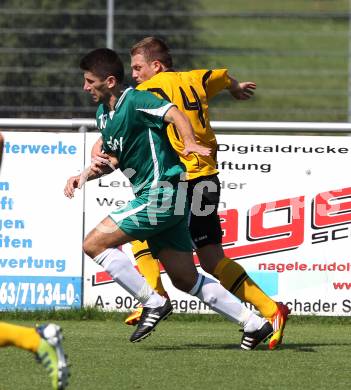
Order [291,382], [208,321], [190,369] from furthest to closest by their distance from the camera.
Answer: [208,321], [190,369], [291,382]

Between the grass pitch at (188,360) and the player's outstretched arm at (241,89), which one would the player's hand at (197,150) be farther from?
the player's outstretched arm at (241,89)

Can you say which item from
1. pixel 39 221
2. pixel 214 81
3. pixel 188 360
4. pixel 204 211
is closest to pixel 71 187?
pixel 204 211

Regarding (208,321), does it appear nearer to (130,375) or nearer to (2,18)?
(130,375)

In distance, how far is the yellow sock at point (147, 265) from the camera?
9148 mm

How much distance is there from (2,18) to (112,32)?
70.3 inches

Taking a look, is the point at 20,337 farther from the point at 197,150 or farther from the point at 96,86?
the point at 96,86

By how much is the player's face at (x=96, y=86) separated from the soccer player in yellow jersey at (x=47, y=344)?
6.75ft

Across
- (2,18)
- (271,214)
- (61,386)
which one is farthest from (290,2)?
(61,386)

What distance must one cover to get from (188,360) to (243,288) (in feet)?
2.83

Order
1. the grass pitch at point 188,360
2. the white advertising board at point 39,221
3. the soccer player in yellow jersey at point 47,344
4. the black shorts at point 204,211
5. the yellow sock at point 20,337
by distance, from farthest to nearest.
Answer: the white advertising board at point 39,221 → the black shorts at point 204,211 → the grass pitch at point 188,360 → the yellow sock at point 20,337 → the soccer player in yellow jersey at point 47,344

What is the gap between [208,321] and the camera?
10.1m

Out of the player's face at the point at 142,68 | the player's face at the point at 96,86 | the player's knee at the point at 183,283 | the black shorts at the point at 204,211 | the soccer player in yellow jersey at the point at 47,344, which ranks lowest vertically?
the player's knee at the point at 183,283

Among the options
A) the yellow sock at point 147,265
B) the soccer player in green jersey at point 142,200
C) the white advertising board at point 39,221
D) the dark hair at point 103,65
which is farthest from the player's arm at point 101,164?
the white advertising board at point 39,221

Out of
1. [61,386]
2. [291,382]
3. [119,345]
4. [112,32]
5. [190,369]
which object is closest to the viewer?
[61,386]
